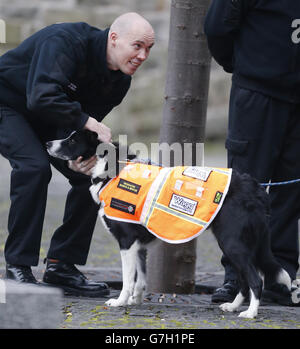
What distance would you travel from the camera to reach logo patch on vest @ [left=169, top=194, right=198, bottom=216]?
4.62 meters

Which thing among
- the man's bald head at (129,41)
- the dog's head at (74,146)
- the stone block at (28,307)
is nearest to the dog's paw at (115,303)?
the dog's head at (74,146)

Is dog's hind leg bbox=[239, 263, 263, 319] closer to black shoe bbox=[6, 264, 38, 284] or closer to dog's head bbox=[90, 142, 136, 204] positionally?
dog's head bbox=[90, 142, 136, 204]

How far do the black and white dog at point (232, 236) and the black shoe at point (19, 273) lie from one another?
0.58 m

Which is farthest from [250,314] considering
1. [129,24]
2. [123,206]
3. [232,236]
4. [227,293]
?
[129,24]

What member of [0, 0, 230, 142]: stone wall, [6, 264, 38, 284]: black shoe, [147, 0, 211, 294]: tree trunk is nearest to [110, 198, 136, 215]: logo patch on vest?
[6, 264, 38, 284]: black shoe

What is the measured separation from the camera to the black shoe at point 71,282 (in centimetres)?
530

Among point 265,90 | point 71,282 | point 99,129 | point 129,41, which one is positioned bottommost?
point 71,282

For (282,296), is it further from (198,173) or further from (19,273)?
(19,273)

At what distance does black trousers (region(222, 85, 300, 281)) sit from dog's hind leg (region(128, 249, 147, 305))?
25.4 inches

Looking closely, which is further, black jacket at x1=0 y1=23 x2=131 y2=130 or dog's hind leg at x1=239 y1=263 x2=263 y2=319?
black jacket at x1=0 y1=23 x2=131 y2=130

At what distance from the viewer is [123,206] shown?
4.75 meters

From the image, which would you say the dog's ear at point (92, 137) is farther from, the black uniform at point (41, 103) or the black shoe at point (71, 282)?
the black shoe at point (71, 282)

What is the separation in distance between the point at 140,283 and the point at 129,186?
76 cm

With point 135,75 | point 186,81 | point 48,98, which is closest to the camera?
point 48,98
